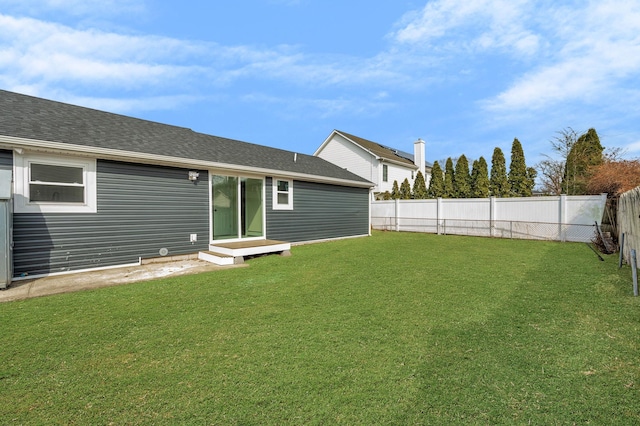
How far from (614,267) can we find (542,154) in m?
16.2

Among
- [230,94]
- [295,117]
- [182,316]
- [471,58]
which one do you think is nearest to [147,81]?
[230,94]

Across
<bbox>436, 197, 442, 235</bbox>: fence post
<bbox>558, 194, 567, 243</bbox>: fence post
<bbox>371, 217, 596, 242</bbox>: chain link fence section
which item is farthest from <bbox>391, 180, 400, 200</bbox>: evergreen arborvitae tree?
<bbox>558, 194, 567, 243</bbox>: fence post

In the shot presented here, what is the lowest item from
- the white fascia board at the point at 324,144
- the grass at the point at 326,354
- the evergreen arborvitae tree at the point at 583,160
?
the grass at the point at 326,354

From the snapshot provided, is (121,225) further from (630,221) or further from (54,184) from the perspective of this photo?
(630,221)

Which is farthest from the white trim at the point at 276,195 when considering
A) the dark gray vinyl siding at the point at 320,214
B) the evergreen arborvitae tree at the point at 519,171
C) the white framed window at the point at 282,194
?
the evergreen arborvitae tree at the point at 519,171

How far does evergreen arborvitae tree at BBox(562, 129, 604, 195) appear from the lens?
1296cm

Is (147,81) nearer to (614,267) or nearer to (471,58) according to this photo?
(471,58)

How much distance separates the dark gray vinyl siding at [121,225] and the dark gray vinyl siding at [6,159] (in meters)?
0.96

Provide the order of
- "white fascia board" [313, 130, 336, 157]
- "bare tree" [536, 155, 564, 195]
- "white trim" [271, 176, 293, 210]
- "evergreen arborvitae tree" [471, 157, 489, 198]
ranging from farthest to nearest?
"white fascia board" [313, 130, 336, 157], "bare tree" [536, 155, 564, 195], "evergreen arborvitae tree" [471, 157, 489, 198], "white trim" [271, 176, 293, 210]

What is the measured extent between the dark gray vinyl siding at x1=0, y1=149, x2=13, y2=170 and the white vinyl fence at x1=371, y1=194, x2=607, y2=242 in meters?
15.3

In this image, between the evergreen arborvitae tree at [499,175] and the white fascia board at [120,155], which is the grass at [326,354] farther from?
the evergreen arborvitae tree at [499,175]

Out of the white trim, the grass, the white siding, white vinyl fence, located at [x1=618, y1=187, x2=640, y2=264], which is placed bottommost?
the grass

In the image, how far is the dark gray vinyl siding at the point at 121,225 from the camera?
18.8 feet

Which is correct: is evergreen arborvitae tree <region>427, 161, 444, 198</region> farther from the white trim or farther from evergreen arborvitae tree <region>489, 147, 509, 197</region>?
the white trim
